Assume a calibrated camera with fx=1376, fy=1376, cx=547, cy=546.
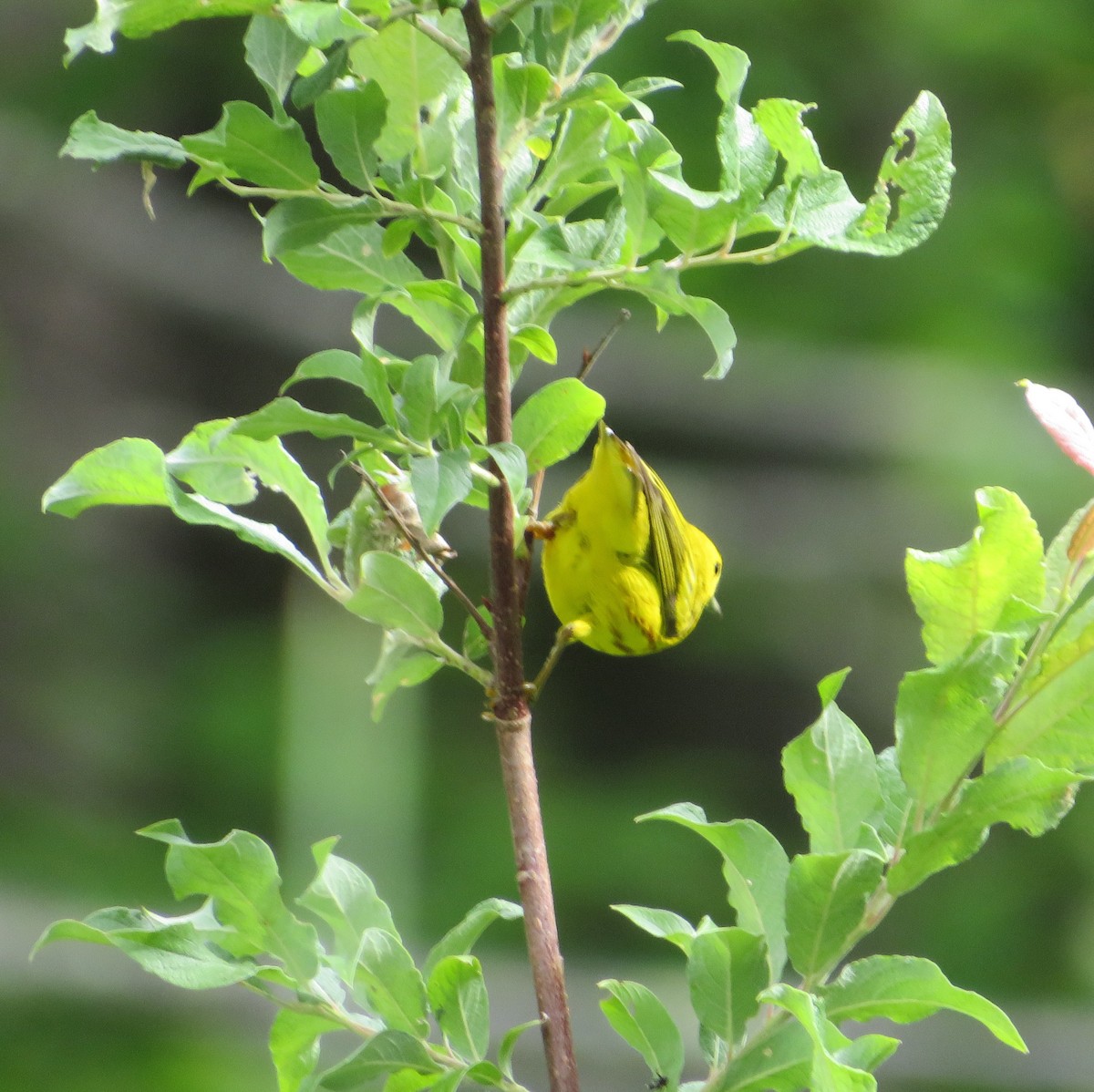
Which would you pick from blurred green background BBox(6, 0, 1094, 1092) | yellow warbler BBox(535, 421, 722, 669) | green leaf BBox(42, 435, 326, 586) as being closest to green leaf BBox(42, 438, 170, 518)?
green leaf BBox(42, 435, 326, 586)

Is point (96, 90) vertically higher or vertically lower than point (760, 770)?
higher

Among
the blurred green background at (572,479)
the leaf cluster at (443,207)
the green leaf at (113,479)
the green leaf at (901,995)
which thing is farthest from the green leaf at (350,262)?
the blurred green background at (572,479)

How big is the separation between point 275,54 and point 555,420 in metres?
0.19

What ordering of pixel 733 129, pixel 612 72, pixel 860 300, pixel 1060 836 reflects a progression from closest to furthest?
pixel 733 129, pixel 612 72, pixel 1060 836, pixel 860 300

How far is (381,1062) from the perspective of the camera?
0.56 m

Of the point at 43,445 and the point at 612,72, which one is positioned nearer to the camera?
the point at 612,72

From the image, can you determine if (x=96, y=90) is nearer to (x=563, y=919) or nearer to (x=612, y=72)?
(x=612, y=72)

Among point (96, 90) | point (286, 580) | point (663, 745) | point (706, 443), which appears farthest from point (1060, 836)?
point (96, 90)

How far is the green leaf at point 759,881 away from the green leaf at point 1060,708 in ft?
0.33

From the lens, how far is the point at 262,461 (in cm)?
62

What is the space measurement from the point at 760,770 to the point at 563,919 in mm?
696

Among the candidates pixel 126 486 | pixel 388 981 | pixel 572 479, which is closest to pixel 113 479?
pixel 126 486

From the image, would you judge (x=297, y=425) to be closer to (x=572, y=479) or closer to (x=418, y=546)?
(x=418, y=546)

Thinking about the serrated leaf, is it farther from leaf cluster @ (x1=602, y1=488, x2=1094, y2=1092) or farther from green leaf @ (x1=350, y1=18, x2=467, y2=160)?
green leaf @ (x1=350, y1=18, x2=467, y2=160)
